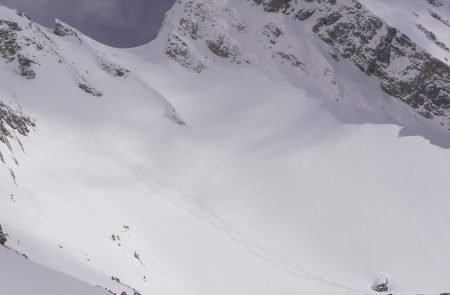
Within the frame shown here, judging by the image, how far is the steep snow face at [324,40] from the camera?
3051 inches

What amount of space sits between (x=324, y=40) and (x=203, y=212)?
4221 cm

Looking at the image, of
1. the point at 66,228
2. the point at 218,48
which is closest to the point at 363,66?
the point at 218,48

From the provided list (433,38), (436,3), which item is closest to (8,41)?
(433,38)

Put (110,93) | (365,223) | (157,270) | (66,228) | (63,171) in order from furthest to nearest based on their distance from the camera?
(110,93)
(365,223)
(63,171)
(157,270)
(66,228)

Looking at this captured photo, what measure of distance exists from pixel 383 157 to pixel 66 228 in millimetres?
42448

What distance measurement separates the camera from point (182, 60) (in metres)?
74.8

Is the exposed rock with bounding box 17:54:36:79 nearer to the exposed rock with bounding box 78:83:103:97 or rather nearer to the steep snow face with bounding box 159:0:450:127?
the exposed rock with bounding box 78:83:103:97

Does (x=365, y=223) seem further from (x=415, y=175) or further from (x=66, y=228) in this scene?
(x=66, y=228)

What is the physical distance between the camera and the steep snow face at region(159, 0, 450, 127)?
254 ft

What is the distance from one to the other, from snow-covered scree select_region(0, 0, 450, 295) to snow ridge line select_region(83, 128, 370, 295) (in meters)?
0.17

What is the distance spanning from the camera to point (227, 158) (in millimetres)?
59219

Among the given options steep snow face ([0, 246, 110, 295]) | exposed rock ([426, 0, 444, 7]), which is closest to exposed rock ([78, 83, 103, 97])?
steep snow face ([0, 246, 110, 295])

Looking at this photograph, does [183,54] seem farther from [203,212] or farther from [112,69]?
[203,212]

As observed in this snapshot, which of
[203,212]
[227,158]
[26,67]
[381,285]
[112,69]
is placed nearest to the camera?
[381,285]
